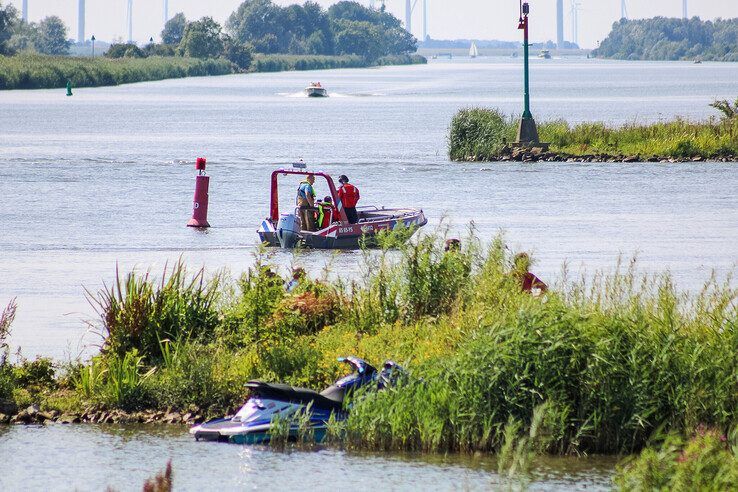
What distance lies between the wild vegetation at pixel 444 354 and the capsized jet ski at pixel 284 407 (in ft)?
0.78

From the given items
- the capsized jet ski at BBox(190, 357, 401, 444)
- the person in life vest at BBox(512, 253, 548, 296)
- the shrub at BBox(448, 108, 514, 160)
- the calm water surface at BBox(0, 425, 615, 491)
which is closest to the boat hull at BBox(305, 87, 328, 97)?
the shrub at BBox(448, 108, 514, 160)

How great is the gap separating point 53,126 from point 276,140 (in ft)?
62.9

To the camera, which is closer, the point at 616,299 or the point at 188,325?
the point at 616,299

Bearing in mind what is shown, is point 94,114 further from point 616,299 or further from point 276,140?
point 616,299

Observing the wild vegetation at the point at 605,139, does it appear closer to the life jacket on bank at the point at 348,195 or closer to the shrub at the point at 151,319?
the life jacket on bank at the point at 348,195

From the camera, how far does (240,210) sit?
129 ft

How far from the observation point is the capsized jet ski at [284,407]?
12.8 meters

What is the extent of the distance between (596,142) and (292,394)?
4361 centimetres

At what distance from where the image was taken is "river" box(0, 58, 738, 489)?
13.3 m

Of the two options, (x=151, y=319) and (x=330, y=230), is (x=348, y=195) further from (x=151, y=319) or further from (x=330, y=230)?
(x=151, y=319)

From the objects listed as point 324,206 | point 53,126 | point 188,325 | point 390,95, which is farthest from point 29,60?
point 188,325

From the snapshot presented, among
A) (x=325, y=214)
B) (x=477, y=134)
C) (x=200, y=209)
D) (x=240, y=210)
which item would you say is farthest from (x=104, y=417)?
(x=477, y=134)

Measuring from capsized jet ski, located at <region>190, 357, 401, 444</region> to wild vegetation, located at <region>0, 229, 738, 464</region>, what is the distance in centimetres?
24

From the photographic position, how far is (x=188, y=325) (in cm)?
1547
